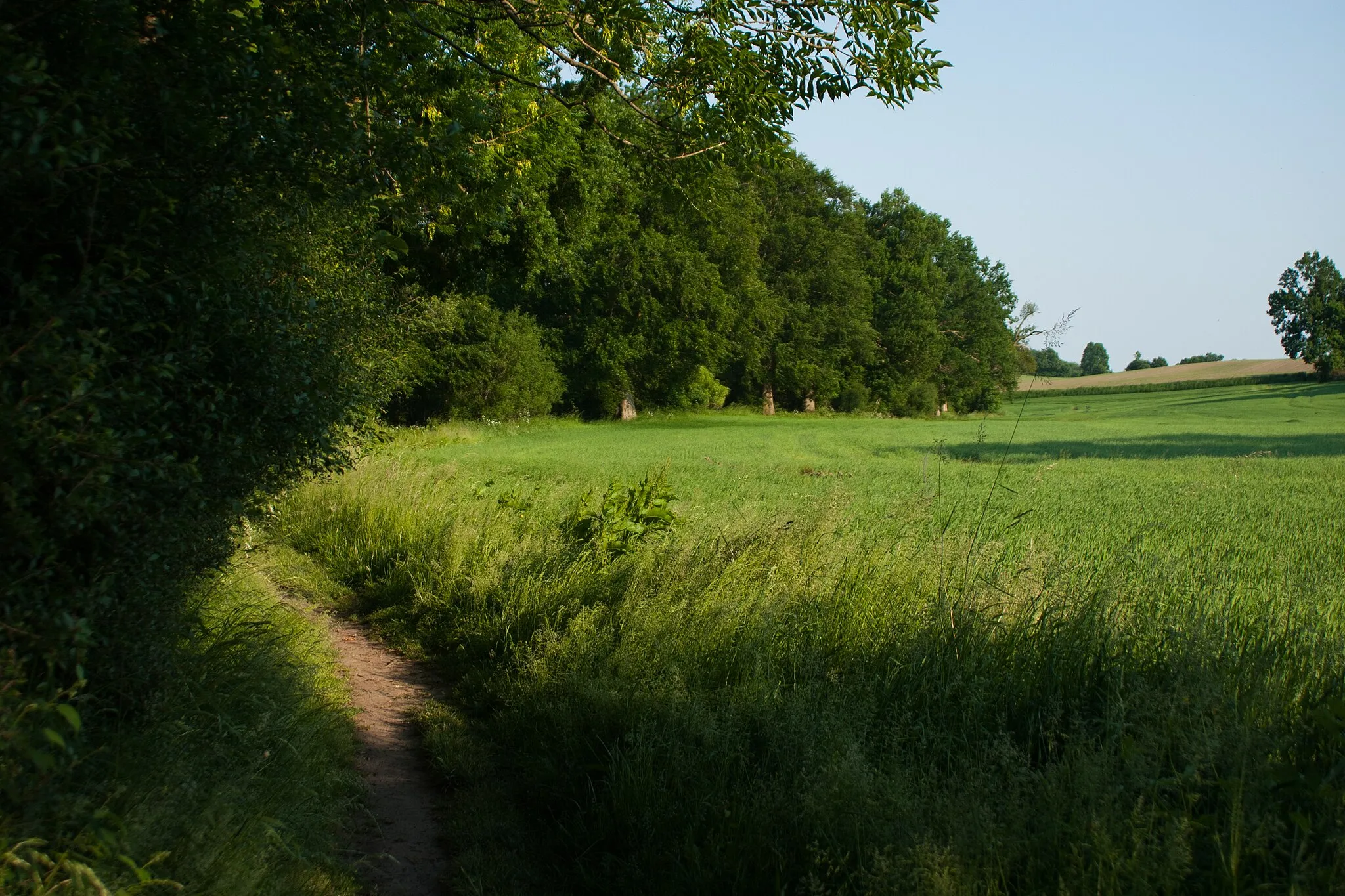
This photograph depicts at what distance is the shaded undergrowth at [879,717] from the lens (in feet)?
11.1

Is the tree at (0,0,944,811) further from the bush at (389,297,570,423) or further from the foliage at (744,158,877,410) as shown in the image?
the foliage at (744,158,877,410)

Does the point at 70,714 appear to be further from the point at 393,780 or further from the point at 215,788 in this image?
the point at 393,780

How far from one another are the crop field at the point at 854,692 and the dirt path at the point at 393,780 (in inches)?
6.0

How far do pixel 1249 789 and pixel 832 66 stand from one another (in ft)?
17.3

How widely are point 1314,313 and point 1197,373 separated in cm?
2054

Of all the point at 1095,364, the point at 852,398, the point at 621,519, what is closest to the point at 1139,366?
the point at 1095,364

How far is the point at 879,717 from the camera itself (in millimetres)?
5043

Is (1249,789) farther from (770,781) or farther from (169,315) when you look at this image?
(169,315)

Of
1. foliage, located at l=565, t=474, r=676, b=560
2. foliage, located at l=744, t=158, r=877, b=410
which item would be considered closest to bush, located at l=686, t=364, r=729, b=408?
foliage, located at l=744, t=158, r=877, b=410

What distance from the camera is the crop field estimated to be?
11.3 feet

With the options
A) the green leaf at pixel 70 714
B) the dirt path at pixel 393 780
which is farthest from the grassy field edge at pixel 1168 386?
the green leaf at pixel 70 714

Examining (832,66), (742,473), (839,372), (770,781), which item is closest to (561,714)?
(770,781)

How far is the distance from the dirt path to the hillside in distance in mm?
93326

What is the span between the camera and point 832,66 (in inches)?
266
